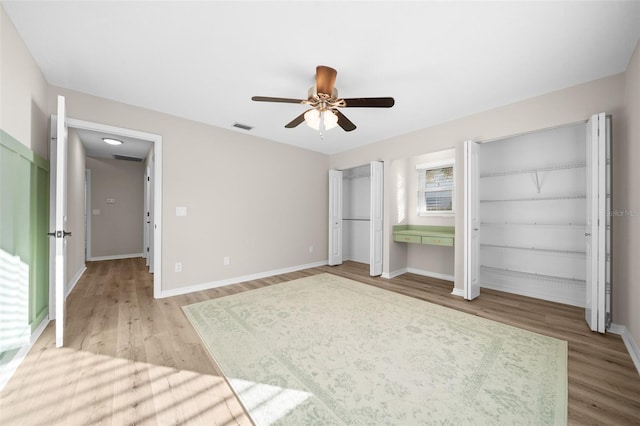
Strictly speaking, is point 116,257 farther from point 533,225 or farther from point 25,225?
point 533,225

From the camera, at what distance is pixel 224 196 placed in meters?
4.12

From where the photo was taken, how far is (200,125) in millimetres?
3854

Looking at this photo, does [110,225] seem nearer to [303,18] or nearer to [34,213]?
[34,213]

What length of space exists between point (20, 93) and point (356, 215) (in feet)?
18.6

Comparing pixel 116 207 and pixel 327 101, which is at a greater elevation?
pixel 327 101

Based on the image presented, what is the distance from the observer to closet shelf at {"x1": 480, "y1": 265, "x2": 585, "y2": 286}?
10.8ft

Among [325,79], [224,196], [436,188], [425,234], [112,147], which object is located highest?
[112,147]

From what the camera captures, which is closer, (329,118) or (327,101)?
(327,101)

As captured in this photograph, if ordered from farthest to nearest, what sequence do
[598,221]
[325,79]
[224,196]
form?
[224,196] < [598,221] < [325,79]

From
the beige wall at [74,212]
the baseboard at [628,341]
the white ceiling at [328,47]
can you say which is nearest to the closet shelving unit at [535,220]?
the baseboard at [628,341]

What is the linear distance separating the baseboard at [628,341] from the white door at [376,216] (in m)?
2.88

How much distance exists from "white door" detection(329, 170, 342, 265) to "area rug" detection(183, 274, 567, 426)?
2.49 metres

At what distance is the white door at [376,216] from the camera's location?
467 centimetres

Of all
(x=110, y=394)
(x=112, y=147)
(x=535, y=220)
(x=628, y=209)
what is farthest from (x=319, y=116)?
(x=112, y=147)
